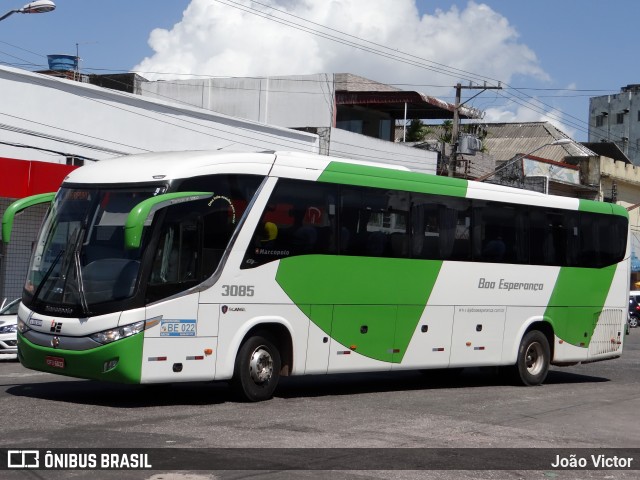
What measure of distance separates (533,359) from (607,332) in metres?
2.33

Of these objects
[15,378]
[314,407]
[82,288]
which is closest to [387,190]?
[314,407]

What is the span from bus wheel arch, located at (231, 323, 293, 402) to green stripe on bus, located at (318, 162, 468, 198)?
2329mm

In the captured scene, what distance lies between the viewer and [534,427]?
12688 millimetres

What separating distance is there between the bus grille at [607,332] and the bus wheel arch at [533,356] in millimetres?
1305

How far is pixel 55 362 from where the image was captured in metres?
12.8

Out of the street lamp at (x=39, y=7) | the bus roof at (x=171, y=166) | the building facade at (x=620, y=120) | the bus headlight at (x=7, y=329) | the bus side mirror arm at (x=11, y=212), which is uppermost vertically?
the building facade at (x=620, y=120)

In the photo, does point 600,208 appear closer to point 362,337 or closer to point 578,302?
point 578,302

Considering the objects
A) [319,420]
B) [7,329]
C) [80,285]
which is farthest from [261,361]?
[7,329]

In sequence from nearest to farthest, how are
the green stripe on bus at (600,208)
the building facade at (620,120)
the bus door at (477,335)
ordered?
the bus door at (477,335), the green stripe on bus at (600,208), the building facade at (620,120)

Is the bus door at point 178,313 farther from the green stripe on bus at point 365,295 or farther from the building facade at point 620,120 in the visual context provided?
the building facade at point 620,120

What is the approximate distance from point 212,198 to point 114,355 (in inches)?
93.7

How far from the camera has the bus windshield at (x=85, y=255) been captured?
1262 centimetres

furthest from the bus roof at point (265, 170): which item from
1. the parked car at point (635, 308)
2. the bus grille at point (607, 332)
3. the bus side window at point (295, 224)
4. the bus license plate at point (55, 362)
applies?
the parked car at point (635, 308)

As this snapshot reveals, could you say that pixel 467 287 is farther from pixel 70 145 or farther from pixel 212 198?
pixel 70 145
